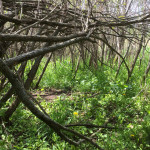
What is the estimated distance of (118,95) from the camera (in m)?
3.06

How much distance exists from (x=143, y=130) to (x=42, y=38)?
168cm

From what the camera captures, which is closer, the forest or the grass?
the forest

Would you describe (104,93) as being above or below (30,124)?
above

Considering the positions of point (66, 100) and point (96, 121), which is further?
point (66, 100)

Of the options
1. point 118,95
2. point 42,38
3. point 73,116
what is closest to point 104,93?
point 118,95

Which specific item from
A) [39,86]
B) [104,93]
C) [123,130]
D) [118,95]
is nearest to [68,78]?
[39,86]

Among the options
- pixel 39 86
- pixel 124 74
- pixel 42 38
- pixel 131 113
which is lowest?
pixel 39 86

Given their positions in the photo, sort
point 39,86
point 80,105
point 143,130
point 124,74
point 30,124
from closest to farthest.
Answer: point 143,130 < point 30,124 < point 80,105 < point 124,74 < point 39,86

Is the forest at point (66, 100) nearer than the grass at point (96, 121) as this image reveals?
Yes

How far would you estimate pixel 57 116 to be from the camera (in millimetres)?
2441

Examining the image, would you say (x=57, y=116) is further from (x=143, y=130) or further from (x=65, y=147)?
(x=143, y=130)

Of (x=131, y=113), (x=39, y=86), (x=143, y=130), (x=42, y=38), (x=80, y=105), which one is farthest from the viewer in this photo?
(x=39, y=86)

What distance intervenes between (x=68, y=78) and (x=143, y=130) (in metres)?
2.76

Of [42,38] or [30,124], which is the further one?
[30,124]
